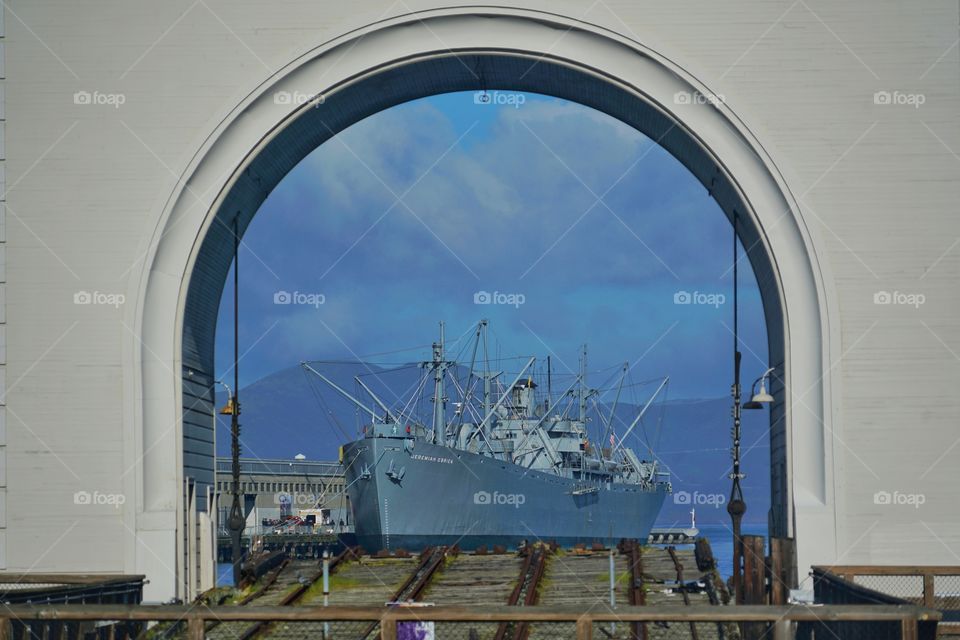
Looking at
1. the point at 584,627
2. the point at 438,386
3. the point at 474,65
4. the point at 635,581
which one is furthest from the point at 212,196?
the point at 438,386

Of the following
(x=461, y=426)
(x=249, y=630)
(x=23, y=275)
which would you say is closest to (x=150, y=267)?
(x=23, y=275)

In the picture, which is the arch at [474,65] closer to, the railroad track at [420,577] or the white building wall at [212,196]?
the white building wall at [212,196]

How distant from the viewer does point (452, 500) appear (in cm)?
5700

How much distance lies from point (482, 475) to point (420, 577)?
40.5 meters

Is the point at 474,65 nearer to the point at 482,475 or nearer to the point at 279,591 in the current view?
the point at 279,591

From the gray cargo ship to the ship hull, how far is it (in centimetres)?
5

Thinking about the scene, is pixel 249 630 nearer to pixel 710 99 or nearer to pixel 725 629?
pixel 725 629

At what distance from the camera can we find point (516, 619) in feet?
28.6

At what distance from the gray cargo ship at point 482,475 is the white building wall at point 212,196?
104 feet

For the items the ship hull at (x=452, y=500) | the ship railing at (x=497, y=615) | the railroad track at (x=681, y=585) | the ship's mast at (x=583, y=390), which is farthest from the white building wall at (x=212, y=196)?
the ship's mast at (x=583, y=390)

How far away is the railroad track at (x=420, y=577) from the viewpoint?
1596 centimetres

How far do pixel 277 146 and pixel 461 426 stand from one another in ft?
157

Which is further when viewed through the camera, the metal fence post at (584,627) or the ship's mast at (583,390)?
the ship's mast at (583,390)

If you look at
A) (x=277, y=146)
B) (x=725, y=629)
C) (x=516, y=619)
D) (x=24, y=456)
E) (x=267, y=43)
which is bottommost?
(x=725, y=629)
